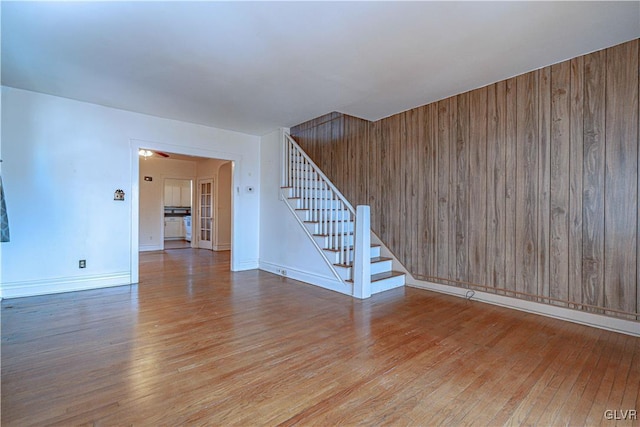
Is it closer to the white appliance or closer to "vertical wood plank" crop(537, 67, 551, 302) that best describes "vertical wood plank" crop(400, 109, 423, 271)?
"vertical wood plank" crop(537, 67, 551, 302)

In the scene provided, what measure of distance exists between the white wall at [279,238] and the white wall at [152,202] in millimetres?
4388

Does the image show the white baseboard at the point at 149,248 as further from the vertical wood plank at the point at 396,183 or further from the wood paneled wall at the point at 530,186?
the vertical wood plank at the point at 396,183

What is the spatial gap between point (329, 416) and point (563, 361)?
1911 mm

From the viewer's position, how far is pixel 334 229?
15.9ft

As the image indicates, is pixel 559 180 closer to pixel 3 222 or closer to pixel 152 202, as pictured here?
pixel 3 222

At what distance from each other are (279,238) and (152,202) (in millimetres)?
5228

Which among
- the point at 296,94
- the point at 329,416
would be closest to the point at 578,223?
the point at 329,416

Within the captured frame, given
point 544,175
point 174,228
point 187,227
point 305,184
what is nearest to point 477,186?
point 544,175

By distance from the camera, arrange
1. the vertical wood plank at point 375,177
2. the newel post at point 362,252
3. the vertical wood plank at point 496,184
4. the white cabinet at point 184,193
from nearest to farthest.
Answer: the vertical wood plank at point 496,184 → the newel post at point 362,252 → the vertical wood plank at point 375,177 → the white cabinet at point 184,193

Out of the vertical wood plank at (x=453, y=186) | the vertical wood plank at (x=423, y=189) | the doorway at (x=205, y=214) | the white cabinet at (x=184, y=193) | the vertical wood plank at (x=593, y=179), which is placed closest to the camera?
the vertical wood plank at (x=593, y=179)

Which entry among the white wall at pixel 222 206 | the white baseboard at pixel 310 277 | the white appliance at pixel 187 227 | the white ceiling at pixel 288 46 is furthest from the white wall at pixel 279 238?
the white appliance at pixel 187 227

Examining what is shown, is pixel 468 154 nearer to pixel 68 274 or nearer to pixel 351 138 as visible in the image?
pixel 351 138

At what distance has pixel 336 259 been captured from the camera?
424 centimetres

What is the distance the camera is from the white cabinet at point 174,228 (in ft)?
35.9
